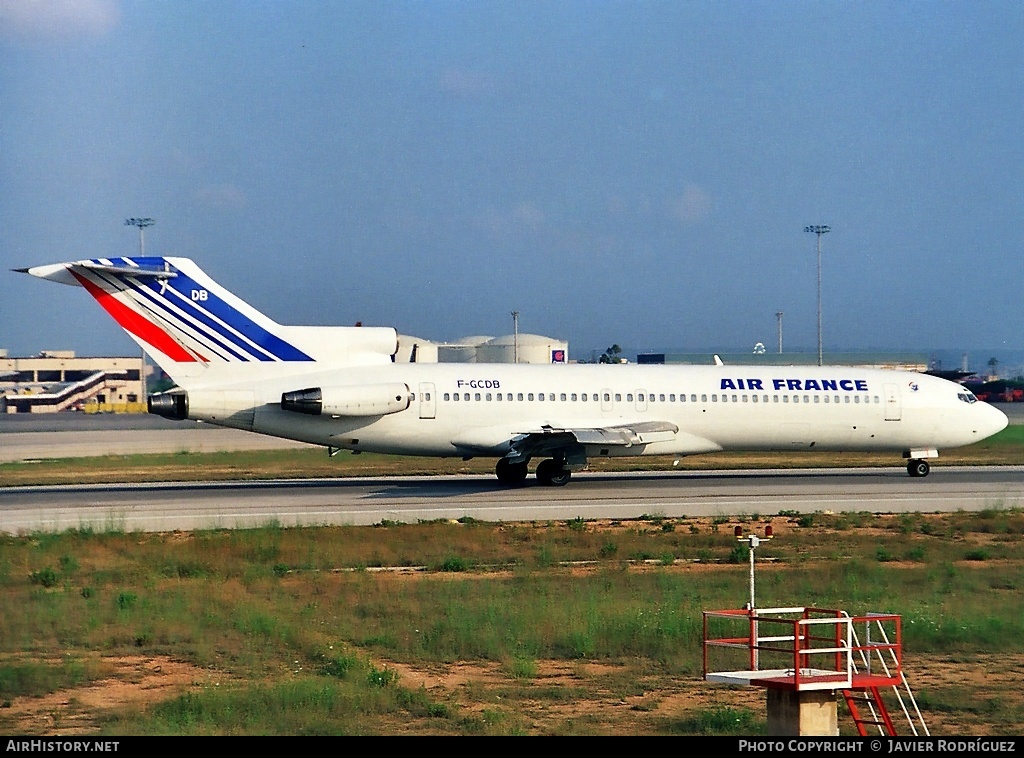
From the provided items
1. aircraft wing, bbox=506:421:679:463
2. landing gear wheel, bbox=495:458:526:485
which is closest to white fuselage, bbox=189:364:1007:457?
aircraft wing, bbox=506:421:679:463

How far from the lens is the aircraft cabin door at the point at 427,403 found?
32.5 metres

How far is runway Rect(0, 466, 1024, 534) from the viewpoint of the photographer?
27109 mm

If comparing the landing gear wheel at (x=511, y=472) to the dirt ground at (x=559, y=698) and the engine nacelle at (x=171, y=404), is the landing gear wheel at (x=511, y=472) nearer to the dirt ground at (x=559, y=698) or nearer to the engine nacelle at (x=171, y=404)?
the engine nacelle at (x=171, y=404)

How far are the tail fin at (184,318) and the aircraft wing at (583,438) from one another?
637 centimetres

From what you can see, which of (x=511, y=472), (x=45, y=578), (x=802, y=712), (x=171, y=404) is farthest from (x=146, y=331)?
(x=802, y=712)

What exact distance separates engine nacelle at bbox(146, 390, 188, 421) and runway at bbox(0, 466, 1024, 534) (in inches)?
85.5

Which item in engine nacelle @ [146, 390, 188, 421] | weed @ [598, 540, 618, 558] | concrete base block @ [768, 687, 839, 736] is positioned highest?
engine nacelle @ [146, 390, 188, 421]

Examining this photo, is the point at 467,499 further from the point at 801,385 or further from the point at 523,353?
the point at 523,353

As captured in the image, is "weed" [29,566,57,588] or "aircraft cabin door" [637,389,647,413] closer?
"weed" [29,566,57,588]

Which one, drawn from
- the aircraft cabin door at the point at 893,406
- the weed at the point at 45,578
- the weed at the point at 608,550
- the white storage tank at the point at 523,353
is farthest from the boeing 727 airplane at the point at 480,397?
the white storage tank at the point at 523,353

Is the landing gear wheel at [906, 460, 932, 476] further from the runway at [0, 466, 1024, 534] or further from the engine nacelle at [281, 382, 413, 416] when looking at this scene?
the engine nacelle at [281, 382, 413, 416]

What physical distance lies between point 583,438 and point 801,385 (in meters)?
7.95
